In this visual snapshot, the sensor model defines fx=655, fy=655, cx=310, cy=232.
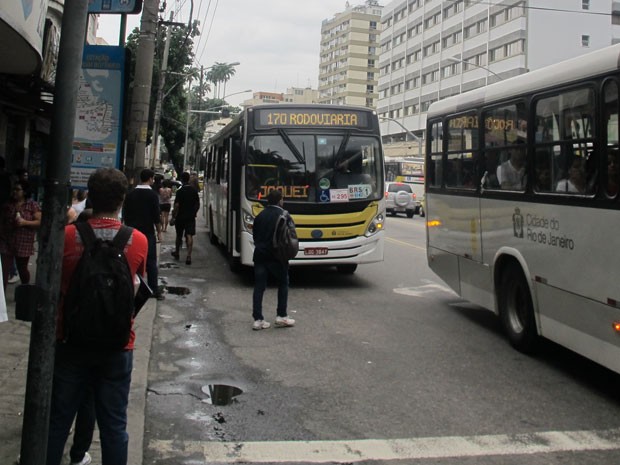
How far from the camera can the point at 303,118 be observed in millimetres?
11414

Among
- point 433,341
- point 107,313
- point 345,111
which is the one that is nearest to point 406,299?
point 433,341

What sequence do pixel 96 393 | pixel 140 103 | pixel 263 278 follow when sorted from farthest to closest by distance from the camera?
pixel 140 103 → pixel 263 278 → pixel 96 393

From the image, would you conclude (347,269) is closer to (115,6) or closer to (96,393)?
(115,6)

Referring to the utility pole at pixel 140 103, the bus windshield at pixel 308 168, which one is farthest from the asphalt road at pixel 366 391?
the utility pole at pixel 140 103

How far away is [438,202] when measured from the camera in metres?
9.65

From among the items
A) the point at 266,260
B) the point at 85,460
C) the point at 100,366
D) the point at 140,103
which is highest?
the point at 140,103

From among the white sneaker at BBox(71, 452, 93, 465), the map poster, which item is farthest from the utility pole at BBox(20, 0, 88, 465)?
the map poster

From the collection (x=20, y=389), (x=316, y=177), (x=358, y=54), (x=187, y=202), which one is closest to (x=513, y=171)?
(x=316, y=177)

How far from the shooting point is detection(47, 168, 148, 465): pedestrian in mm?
3311

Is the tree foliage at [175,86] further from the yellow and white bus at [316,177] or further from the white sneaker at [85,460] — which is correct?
the white sneaker at [85,460]

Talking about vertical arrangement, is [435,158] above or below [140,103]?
below

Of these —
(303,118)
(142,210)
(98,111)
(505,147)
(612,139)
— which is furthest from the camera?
(303,118)

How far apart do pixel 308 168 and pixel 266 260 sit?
328 cm

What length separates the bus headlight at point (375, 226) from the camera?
11461 mm
